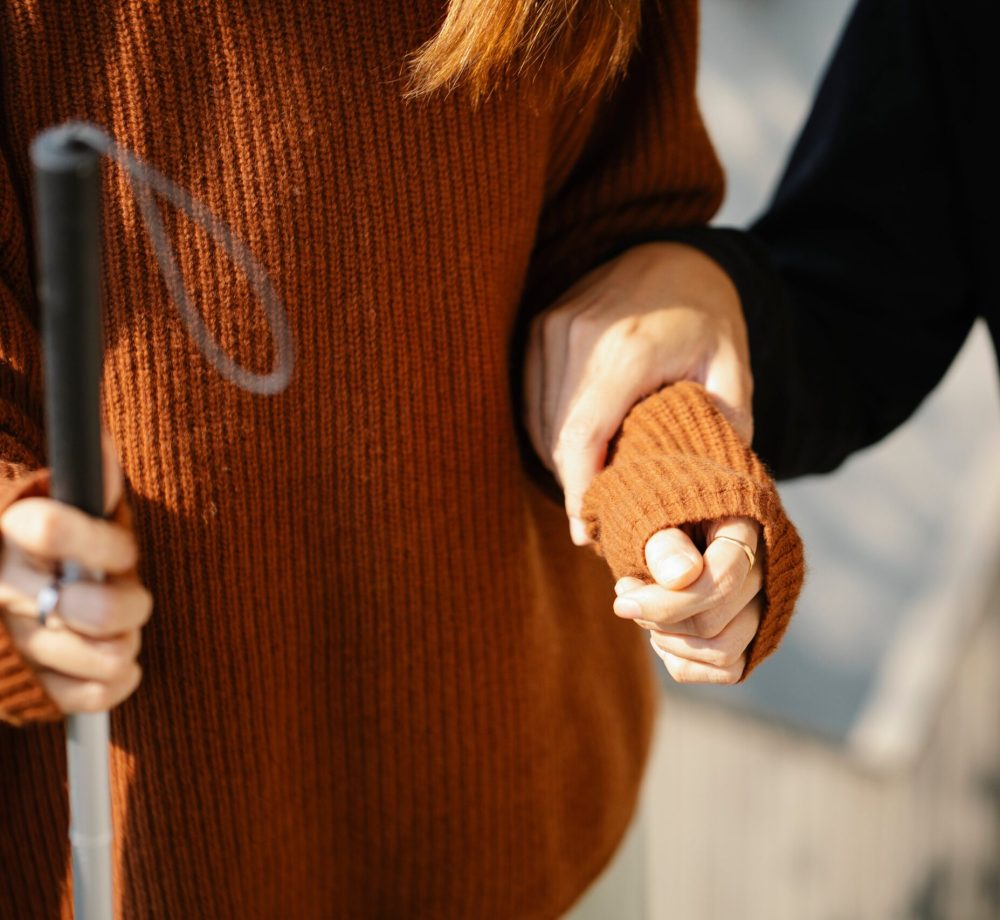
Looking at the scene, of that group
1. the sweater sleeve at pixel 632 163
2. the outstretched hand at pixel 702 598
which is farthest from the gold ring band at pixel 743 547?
the sweater sleeve at pixel 632 163

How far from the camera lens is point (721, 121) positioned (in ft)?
6.10

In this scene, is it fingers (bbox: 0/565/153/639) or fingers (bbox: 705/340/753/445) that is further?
fingers (bbox: 705/340/753/445)

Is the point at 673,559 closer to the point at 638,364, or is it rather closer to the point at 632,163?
the point at 638,364

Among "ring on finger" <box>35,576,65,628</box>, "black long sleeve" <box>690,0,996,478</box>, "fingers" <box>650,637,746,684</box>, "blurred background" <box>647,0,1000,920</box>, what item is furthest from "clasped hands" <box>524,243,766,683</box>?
"blurred background" <box>647,0,1000,920</box>

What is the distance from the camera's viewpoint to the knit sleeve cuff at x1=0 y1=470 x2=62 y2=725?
0.48 metres

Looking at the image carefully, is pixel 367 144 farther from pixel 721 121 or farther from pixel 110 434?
pixel 721 121

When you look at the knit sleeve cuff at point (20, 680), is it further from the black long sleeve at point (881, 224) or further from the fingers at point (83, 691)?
the black long sleeve at point (881, 224)

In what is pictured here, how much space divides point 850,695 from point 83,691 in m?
1.67

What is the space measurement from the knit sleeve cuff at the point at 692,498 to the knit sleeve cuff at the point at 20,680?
25 centimetres

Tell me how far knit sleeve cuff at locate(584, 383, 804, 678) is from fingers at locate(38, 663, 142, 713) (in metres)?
0.23

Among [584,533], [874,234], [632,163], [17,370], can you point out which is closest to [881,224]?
[874,234]

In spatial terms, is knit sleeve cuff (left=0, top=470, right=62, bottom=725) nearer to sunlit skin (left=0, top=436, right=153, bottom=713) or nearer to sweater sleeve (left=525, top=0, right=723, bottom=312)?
sunlit skin (left=0, top=436, right=153, bottom=713)

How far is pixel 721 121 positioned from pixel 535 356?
1.30 metres

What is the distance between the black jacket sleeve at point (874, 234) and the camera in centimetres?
81
